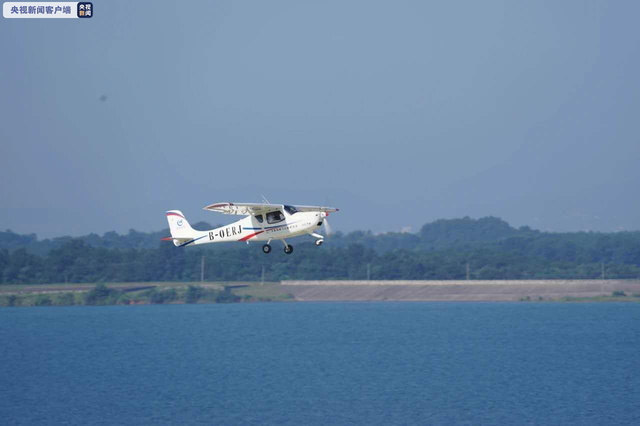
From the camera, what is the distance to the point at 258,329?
17088cm

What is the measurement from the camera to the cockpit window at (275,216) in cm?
4809

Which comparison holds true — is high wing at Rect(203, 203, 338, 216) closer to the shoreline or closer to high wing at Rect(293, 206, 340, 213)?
high wing at Rect(293, 206, 340, 213)

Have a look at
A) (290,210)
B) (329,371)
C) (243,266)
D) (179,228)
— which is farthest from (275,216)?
(243,266)

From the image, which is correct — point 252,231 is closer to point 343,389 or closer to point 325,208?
point 325,208

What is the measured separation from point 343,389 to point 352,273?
3678 inches

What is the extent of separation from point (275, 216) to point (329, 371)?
70847 millimetres

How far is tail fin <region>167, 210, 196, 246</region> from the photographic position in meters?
53.0

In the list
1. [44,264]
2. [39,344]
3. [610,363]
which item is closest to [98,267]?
[44,264]

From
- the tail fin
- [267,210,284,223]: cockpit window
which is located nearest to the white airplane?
[267,210,284,223]: cockpit window

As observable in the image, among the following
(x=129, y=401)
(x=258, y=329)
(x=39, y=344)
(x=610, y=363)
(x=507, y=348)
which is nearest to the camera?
(x=129, y=401)

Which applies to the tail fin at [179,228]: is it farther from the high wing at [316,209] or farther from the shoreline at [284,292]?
the shoreline at [284,292]

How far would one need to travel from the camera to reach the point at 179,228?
53.7 m

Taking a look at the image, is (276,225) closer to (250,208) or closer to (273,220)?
(273,220)

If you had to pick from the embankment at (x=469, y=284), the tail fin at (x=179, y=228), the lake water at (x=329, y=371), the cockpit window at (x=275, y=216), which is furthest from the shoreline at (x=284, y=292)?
the cockpit window at (x=275, y=216)
